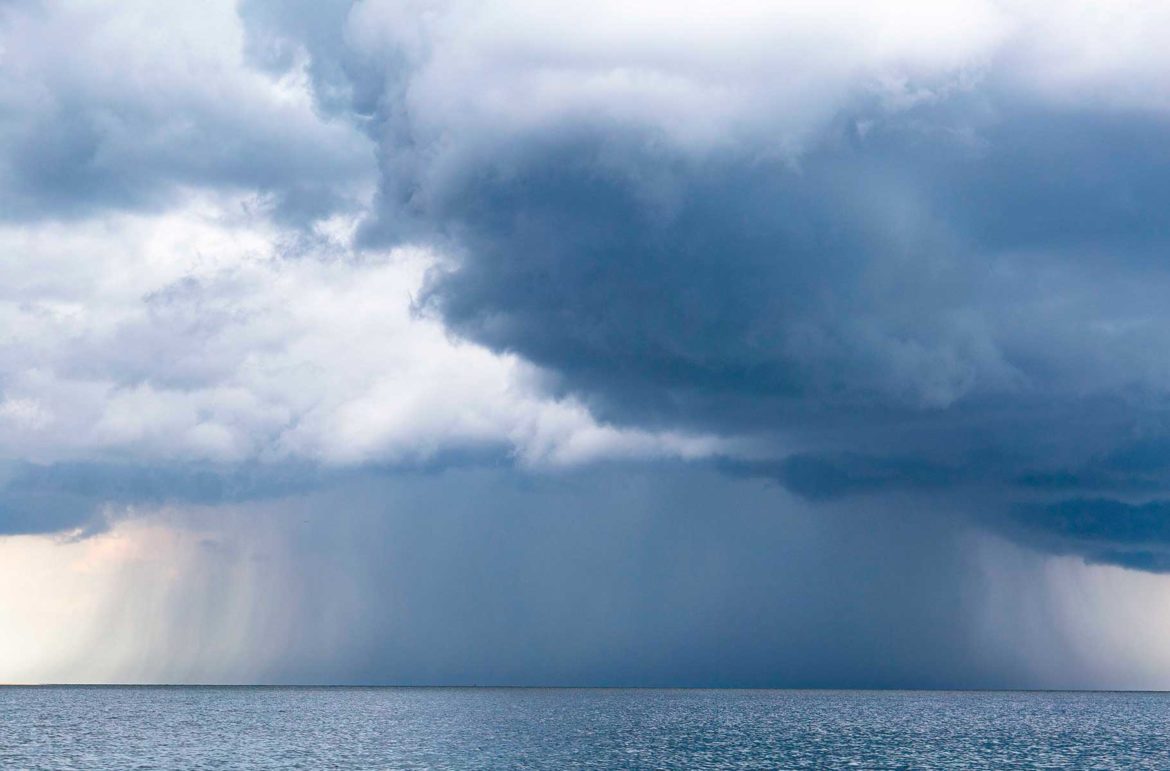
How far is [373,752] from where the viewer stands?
142 meters

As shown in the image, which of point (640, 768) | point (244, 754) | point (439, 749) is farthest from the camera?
point (439, 749)

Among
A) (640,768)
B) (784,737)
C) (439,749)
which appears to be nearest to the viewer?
(640,768)

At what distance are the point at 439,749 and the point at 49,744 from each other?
183 ft

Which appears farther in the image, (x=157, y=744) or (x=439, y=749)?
(x=157, y=744)

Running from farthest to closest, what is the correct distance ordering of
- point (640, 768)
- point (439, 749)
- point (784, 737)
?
1. point (784, 737)
2. point (439, 749)
3. point (640, 768)

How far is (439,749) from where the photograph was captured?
148500 millimetres

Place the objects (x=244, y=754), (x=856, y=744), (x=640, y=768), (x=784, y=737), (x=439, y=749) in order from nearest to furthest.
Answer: (x=640, y=768), (x=244, y=754), (x=439, y=749), (x=856, y=744), (x=784, y=737)

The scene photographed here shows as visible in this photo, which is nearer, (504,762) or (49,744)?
(504,762)

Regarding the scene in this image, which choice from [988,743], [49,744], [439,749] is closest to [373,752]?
[439,749]

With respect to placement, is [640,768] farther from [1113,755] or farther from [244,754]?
[1113,755]

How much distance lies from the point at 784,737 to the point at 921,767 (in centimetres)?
6034

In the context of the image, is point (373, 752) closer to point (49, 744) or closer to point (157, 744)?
point (157, 744)

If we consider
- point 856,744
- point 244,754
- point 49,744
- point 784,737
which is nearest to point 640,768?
point 244,754

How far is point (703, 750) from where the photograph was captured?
152m
